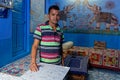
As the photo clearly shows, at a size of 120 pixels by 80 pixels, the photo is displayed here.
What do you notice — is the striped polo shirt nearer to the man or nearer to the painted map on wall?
the man

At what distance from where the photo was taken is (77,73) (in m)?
2.27

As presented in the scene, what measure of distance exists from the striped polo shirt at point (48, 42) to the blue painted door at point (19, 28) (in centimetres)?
241

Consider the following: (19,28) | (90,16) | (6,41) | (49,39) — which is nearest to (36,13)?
(19,28)

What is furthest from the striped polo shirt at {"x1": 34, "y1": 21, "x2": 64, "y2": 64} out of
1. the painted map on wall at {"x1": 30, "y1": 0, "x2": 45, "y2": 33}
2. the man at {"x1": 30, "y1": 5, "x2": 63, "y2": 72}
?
the painted map on wall at {"x1": 30, "y1": 0, "x2": 45, "y2": 33}

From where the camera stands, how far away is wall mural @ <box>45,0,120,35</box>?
368 cm

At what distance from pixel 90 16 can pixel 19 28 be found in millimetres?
2014

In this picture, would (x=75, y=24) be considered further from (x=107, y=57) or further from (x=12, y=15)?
(x=12, y=15)

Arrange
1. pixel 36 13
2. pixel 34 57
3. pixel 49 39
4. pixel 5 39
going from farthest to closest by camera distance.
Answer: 1. pixel 36 13
2. pixel 5 39
3. pixel 49 39
4. pixel 34 57

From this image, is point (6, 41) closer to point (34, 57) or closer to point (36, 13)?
point (36, 13)

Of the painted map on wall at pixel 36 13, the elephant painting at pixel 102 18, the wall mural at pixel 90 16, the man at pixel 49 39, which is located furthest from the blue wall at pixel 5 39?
the elephant painting at pixel 102 18

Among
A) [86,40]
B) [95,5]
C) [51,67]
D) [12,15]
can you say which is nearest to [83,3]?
[95,5]

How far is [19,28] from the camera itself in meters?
3.81

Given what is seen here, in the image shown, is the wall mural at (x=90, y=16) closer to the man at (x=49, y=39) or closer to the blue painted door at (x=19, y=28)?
the blue painted door at (x=19, y=28)

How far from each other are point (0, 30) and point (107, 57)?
7.82 ft
